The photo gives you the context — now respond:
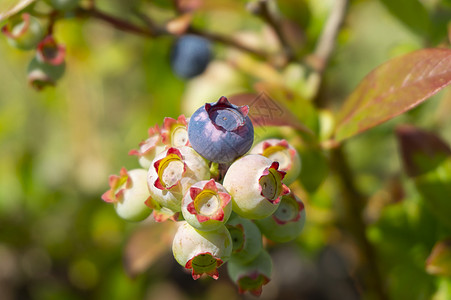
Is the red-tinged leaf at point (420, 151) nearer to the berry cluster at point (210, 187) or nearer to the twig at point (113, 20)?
the berry cluster at point (210, 187)

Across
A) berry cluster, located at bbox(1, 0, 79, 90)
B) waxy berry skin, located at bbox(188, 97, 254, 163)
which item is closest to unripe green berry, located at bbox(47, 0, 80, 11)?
berry cluster, located at bbox(1, 0, 79, 90)

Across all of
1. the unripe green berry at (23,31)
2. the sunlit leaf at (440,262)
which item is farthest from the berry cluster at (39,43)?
the sunlit leaf at (440,262)

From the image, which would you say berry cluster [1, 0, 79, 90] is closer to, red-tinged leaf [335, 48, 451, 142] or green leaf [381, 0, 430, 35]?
red-tinged leaf [335, 48, 451, 142]

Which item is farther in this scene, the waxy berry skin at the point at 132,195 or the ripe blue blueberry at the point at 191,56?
the ripe blue blueberry at the point at 191,56

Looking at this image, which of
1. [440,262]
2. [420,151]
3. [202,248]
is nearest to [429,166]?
[420,151]

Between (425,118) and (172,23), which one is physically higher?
(172,23)

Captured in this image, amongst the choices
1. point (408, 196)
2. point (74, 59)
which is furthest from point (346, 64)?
point (74, 59)

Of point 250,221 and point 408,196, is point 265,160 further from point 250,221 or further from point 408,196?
point 408,196
